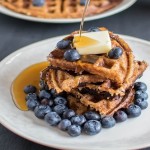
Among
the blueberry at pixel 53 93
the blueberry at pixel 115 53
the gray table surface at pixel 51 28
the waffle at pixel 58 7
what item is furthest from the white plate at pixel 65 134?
the waffle at pixel 58 7

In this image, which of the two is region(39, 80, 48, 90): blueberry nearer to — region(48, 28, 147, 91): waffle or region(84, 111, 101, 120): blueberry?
region(48, 28, 147, 91): waffle

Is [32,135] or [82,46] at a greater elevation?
[82,46]

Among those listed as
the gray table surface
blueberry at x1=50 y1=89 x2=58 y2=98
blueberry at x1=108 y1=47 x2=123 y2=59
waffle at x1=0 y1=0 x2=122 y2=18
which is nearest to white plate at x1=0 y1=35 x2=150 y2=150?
blueberry at x1=50 y1=89 x2=58 y2=98

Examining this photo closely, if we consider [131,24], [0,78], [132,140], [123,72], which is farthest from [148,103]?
[131,24]

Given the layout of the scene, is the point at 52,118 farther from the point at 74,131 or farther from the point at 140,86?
the point at 140,86

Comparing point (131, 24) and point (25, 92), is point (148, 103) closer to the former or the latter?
point (25, 92)

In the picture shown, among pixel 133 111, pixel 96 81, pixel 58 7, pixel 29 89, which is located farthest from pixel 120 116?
pixel 58 7

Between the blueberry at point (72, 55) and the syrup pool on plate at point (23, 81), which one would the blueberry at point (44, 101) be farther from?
Result: the blueberry at point (72, 55)

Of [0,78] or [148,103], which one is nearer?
[148,103]
